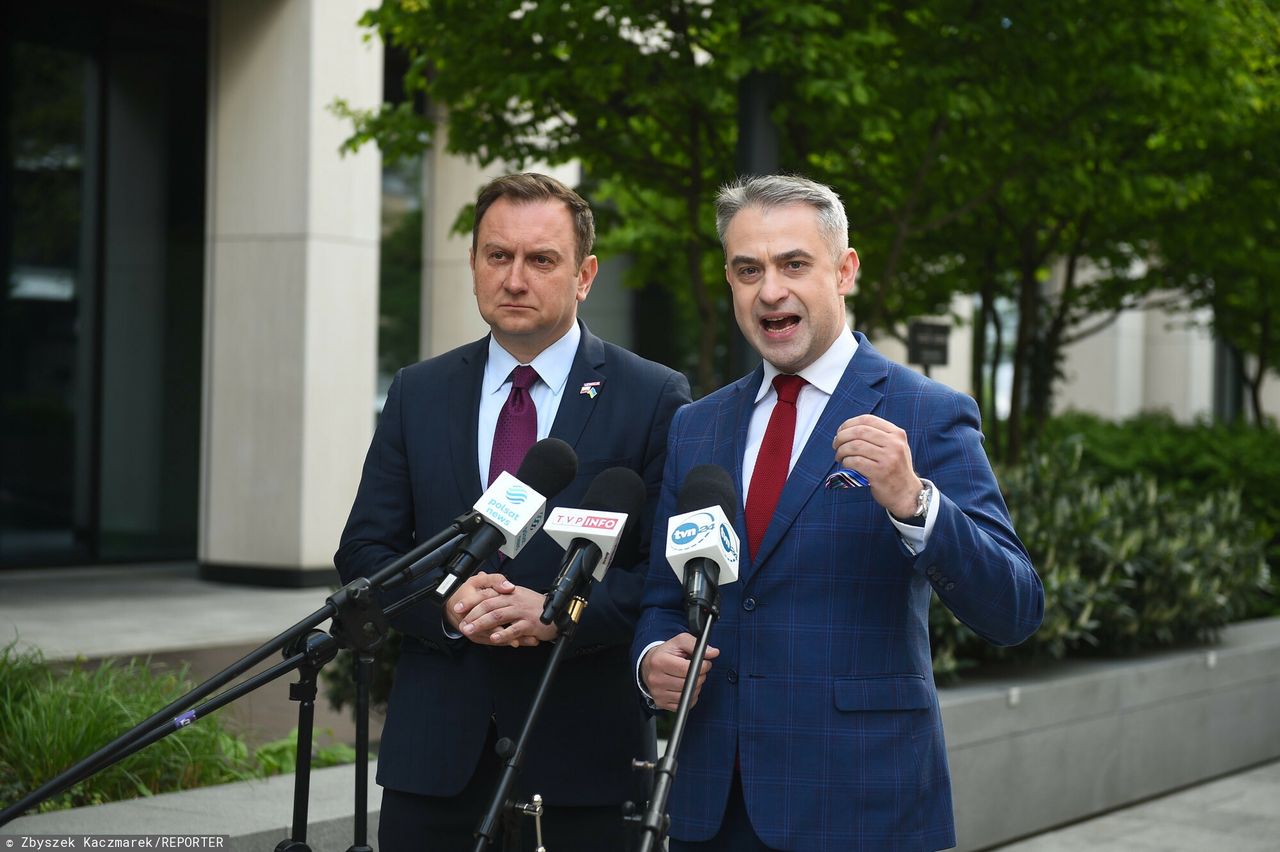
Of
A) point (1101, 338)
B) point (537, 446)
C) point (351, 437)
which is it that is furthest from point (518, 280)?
point (1101, 338)

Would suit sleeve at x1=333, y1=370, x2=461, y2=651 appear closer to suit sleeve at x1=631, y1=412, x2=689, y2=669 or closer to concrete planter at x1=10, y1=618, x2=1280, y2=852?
suit sleeve at x1=631, y1=412, x2=689, y2=669

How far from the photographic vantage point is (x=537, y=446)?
298 cm

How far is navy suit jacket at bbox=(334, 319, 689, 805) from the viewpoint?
346cm

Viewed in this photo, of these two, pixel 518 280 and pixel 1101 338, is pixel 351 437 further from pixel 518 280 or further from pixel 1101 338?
pixel 1101 338

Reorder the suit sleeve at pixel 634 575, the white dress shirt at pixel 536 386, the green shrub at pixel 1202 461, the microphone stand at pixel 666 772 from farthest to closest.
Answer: the green shrub at pixel 1202 461 → the white dress shirt at pixel 536 386 → the suit sleeve at pixel 634 575 → the microphone stand at pixel 666 772

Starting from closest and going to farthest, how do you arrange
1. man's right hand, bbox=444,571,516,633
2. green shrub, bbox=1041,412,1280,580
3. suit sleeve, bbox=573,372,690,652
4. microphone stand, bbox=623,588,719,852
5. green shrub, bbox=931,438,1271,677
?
microphone stand, bbox=623,588,719,852
man's right hand, bbox=444,571,516,633
suit sleeve, bbox=573,372,690,652
green shrub, bbox=931,438,1271,677
green shrub, bbox=1041,412,1280,580

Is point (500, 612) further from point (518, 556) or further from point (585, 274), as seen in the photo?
point (585, 274)

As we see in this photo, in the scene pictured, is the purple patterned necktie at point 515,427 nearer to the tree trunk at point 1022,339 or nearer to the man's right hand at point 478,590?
the man's right hand at point 478,590

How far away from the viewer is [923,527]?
2760mm

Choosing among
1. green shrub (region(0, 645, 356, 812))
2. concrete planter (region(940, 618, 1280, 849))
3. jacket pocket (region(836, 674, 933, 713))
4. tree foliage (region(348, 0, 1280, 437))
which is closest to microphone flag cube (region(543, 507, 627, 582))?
jacket pocket (region(836, 674, 933, 713))

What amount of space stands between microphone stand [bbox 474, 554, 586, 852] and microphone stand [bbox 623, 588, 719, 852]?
195mm

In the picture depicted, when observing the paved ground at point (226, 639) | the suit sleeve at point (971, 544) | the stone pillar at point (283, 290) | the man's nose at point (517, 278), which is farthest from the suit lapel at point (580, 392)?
the stone pillar at point (283, 290)

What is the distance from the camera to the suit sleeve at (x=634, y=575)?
3.39 metres

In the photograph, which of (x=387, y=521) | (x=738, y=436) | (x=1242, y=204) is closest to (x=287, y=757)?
(x=387, y=521)
